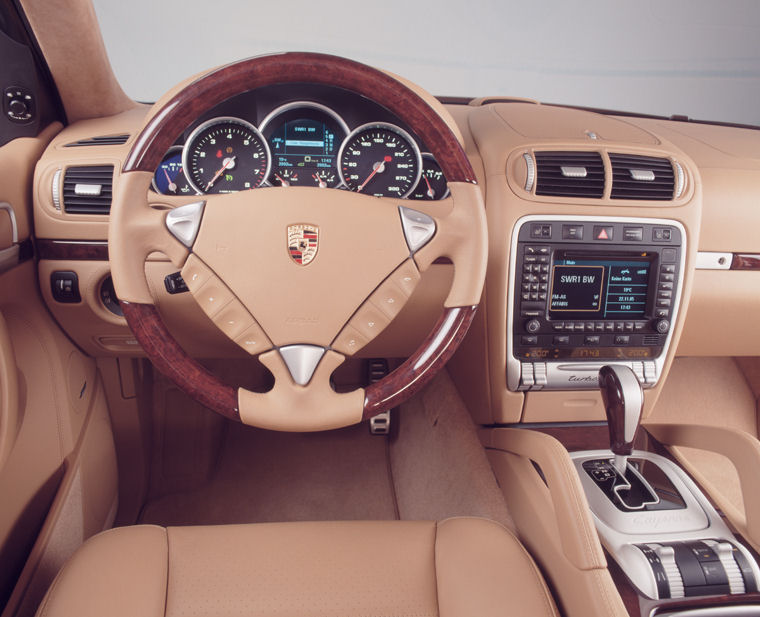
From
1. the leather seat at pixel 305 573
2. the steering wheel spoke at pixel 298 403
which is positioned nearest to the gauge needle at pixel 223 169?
the steering wheel spoke at pixel 298 403

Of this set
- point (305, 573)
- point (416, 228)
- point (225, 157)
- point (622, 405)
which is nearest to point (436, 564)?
point (305, 573)

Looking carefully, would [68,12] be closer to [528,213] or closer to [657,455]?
[528,213]

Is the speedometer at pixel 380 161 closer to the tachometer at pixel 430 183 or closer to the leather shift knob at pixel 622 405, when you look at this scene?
the tachometer at pixel 430 183

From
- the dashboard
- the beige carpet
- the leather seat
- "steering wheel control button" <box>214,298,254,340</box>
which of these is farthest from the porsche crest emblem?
the beige carpet

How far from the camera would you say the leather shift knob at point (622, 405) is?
3.34 ft

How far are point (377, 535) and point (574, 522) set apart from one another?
31cm

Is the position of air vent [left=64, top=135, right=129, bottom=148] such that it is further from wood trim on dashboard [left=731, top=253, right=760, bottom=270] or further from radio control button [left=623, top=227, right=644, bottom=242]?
wood trim on dashboard [left=731, top=253, right=760, bottom=270]

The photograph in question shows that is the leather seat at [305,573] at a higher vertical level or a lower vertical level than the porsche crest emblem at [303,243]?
lower

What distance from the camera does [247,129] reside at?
1161mm

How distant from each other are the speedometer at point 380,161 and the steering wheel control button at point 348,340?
1.30 feet

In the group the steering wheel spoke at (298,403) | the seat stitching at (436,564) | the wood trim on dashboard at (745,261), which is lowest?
the seat stitching at (436,564)

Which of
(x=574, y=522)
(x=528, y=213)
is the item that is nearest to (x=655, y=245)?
(x=528, y=213)

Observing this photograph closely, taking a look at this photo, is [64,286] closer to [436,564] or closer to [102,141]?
[102,141]

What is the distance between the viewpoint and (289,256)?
0.88m
